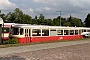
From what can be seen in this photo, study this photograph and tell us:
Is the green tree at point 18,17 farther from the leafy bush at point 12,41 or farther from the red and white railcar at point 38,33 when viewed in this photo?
the leafy bush at point 12,41

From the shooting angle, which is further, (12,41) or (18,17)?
(18,17)

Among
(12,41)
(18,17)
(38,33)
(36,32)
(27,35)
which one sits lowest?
(12,41)

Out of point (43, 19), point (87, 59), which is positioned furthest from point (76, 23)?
point (87, 59)

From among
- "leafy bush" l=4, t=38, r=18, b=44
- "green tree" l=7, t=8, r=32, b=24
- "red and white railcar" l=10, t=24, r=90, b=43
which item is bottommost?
"leafy bush" l=4, t=38, r=18, b=44

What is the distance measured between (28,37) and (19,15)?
4201 centimetres

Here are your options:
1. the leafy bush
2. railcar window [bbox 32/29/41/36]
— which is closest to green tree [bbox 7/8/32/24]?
railcar window [bbox 32/29/41/36]

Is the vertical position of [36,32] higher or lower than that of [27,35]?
higher

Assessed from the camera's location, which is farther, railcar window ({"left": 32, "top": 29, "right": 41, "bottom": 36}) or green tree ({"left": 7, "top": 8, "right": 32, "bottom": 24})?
green tree ({"left": 7, "top": 8, "right": 32, "bottom": 24})

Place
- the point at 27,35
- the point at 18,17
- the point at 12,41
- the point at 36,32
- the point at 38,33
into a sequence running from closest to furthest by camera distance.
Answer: the point at 12,41
the point at 27,35
the point at 36,32
the point at 38,33
the point at 18,17

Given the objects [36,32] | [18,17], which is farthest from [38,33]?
[18,17]

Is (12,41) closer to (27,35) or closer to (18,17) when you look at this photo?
(27,35)

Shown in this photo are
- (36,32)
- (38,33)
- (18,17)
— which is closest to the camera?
(36,32)

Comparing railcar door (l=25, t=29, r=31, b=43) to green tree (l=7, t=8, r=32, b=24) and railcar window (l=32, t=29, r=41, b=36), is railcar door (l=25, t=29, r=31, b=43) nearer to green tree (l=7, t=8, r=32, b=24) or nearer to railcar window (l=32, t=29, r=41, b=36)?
railcar window (l=32, t=29, r=41, b=36)

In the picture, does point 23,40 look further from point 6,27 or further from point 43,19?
point 43,19
